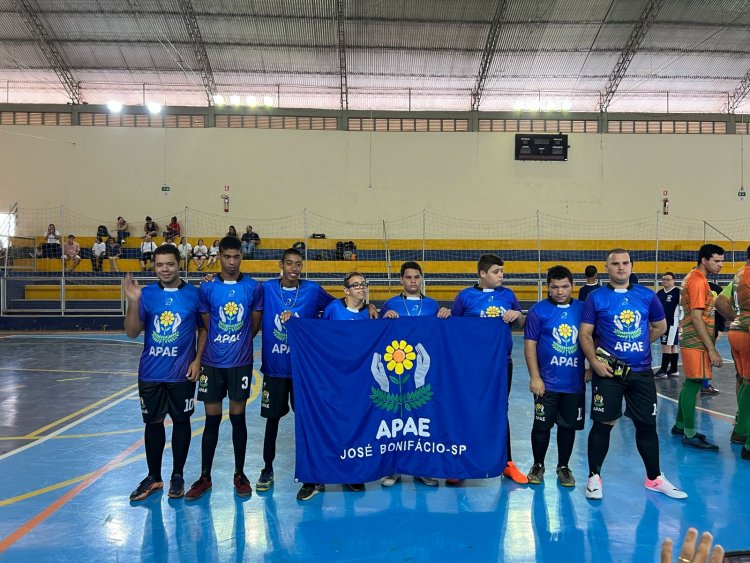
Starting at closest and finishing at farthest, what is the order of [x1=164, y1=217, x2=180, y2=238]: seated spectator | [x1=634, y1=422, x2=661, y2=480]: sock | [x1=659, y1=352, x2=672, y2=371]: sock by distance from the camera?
[x1=634, y1=422, x2=661, y2=480]: sock
[x1=659, y1=352, x2=672, y2=371]: sock
[x1=164, y1=217, x2=180, y2=238]: seated spectator

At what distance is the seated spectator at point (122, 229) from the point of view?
18516mm

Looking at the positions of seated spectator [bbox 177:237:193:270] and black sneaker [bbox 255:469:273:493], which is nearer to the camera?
black sneaker [bbox 255:469:273:493]

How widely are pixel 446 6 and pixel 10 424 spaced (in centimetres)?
1682

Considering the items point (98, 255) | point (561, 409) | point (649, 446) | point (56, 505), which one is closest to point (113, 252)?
point (98, 255)

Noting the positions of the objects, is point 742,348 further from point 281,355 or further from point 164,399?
point 164,399

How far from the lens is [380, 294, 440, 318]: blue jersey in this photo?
440cm

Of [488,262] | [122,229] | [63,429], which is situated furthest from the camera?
[122,229]

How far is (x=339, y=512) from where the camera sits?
3604mm

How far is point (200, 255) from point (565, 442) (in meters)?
15.0

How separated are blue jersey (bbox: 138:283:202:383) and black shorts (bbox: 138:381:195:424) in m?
0.06

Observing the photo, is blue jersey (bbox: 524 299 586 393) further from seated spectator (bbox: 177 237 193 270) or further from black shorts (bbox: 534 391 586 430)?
seated spectator (bbox: 177 237 193 270)

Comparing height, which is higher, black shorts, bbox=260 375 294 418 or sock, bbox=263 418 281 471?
black shorts, bbox=260 375 294 418

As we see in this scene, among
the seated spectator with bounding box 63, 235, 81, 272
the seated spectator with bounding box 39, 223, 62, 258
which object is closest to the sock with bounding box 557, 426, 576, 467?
the seated spectator with bounding box 63, 235, 81, 272

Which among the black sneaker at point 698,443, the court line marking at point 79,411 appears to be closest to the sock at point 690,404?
the black sneaker at point 698,443
